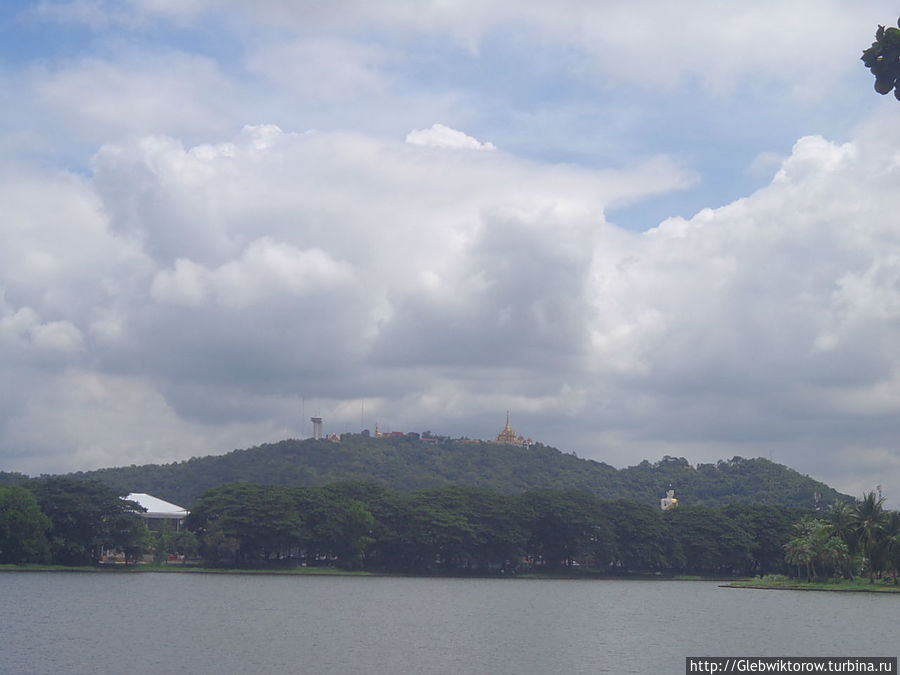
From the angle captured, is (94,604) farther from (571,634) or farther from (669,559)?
(669,559)

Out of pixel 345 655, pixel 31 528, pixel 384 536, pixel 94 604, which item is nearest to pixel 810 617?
pixel 345 655

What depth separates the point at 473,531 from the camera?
427ft

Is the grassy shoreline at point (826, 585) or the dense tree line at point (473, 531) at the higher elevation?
the dense tree line at point (473, 531)

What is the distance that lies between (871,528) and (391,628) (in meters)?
72.2

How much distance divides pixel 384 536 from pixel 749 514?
59726 millimetres

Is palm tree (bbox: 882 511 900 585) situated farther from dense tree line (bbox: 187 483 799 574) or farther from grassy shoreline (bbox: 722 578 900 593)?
dense tree line (bbox: 187 483 799 574)

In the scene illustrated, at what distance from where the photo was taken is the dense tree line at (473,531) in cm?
11950

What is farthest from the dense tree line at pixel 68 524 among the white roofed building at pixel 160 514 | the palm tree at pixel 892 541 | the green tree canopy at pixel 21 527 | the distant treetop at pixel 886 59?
the distant treetop at pixel 886 59

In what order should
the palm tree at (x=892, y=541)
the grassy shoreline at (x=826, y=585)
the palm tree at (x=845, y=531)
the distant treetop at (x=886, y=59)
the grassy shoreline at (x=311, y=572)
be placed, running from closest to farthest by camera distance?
the distant treetop at (x=886, y=59) → the palm tree at (x=892, y=541) → the grassy shoreline at (x=826, y=585) → the grassy shoreline at (x=311, y=572) → the palm tree at (x=845, y=531)

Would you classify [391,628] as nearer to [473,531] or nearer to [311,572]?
[311,572]

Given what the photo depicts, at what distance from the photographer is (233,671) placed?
40.3 metres

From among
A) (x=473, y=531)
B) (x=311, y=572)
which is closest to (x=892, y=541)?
(x=473, y=531)

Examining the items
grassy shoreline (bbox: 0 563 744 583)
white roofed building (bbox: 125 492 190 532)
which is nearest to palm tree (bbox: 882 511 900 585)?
grassy shoreline (bbox: 0 563 744 583)

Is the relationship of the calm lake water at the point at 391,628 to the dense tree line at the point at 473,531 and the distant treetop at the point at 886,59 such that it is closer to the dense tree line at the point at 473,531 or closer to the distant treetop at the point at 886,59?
the dense tree line at the point at 473,531
